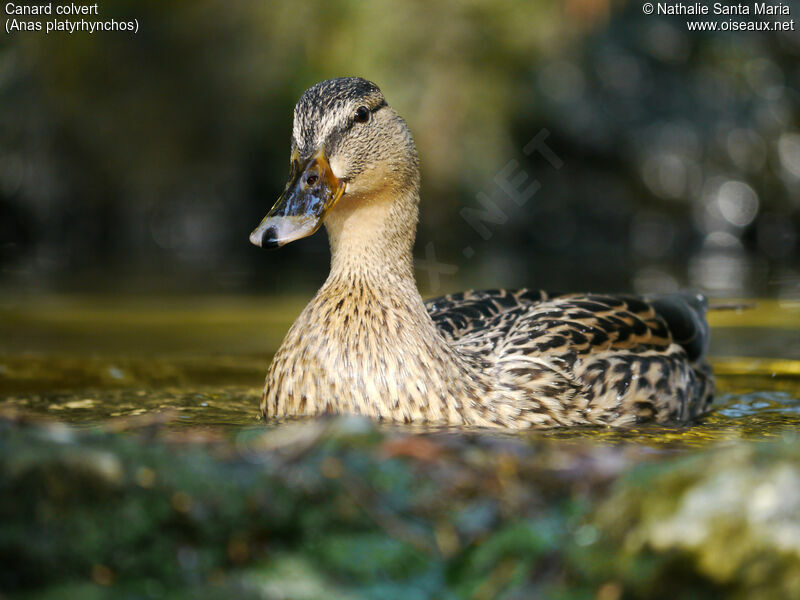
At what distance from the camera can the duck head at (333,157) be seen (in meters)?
4.40

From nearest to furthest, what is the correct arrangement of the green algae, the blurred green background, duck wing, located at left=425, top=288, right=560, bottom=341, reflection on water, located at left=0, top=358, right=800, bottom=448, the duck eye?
the green algae → reflection on water, located at left=0, top=358, right=800, bottom=448 → the duck eye → duck wing, located at left=425, top=288, right=560, bottom=341 → the blurred green background

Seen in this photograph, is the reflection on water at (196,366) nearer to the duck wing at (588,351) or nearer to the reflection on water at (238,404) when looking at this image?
the reflection on water at (238,404)

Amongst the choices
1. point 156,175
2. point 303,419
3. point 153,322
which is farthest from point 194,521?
point 156,175

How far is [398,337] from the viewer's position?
4.52 m

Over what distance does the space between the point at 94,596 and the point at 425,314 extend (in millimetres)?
2815

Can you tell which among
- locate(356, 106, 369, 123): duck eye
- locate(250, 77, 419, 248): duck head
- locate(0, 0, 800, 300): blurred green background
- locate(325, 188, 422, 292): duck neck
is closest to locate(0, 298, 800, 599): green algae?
locate(250, 77, 419, 248): duck head

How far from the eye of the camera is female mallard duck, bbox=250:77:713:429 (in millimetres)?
4406

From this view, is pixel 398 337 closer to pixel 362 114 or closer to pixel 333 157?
pixel 333 157

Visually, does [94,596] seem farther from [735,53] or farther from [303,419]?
[735,53]

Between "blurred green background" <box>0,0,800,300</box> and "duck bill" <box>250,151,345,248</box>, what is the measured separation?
10.0 meters

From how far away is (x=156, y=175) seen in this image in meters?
16.6

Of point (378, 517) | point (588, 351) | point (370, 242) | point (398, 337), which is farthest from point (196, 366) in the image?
point (378, 517)

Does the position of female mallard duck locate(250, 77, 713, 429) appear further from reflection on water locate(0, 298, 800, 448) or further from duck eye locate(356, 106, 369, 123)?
reflection on water locate(0, 298, 800, 448)

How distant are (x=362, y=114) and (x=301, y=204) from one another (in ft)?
1.97
